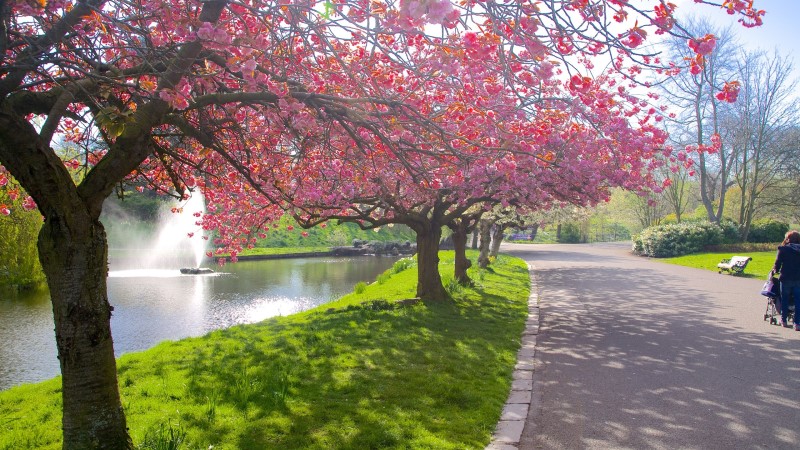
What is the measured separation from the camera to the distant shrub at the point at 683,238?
1235 inches

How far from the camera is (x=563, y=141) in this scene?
10.4 metres

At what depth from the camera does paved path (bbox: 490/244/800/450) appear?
4.78 meters

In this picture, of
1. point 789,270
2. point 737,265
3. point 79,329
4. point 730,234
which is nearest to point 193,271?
point 737,265

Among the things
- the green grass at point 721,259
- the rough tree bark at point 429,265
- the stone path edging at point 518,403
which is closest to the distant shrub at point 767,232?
the green grass at point 721,259

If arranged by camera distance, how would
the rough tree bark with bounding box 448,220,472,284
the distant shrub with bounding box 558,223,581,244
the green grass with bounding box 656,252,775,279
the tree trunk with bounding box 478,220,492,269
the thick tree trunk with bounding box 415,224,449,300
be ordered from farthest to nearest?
the distant shrub with bounding box 558,223,581,244 < the tree trunk with bounding box 478,220,492,269 < the green grass with bounding box 656,252,775,279 < the rough tree bark with bounding box 448,220,472,284 < the thick tree trunk with bounding box 415,224,449,300

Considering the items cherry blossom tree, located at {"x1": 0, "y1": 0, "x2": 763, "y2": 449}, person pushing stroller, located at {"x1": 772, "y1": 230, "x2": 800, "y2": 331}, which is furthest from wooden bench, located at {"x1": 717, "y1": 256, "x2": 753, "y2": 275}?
cherry blossom tree, located at {"x1": 0, "y1": 0, "x2": 763, "y2": 449}

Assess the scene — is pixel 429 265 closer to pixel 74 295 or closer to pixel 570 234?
pixel 74 295

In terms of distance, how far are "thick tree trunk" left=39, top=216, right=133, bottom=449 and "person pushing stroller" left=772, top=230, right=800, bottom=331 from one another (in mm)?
10101

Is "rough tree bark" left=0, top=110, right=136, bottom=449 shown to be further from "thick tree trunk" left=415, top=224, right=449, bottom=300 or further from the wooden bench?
the wooden bench

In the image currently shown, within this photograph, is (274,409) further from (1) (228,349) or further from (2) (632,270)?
(2) (632,270)

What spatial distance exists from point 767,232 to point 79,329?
37.4 meters

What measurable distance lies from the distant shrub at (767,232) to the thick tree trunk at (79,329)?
36.8 metres

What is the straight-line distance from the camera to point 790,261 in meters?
9.38

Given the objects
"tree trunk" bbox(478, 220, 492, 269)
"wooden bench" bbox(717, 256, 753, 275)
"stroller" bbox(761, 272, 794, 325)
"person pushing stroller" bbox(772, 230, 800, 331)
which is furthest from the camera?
"tree trunk" bbox(478, 220, 492, 269)
